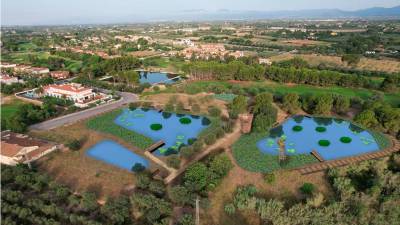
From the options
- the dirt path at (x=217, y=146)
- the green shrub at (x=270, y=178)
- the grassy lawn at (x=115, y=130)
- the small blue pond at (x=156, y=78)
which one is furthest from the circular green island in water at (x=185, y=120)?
the small blue pond at (x=156, y=78)

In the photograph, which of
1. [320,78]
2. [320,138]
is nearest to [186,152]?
[320,138]

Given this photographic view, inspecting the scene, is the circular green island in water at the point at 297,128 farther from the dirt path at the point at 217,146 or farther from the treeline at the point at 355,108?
the dirt path at the point at 217,146

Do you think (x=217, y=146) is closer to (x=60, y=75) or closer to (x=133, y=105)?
(x=133, y=105)

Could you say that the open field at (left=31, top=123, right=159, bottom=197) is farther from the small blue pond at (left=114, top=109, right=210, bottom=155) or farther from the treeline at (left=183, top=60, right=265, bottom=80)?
the treeline at (left=183, top=60, right=265, bottom=80)

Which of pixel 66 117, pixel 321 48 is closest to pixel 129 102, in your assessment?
pixel 66 117

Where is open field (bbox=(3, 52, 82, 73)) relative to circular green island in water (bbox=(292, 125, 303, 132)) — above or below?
above

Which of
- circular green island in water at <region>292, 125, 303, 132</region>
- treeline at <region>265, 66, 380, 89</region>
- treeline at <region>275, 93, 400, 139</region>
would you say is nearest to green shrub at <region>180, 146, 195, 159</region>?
circular green island in water at <region>292, 125, 303, 132</region>
